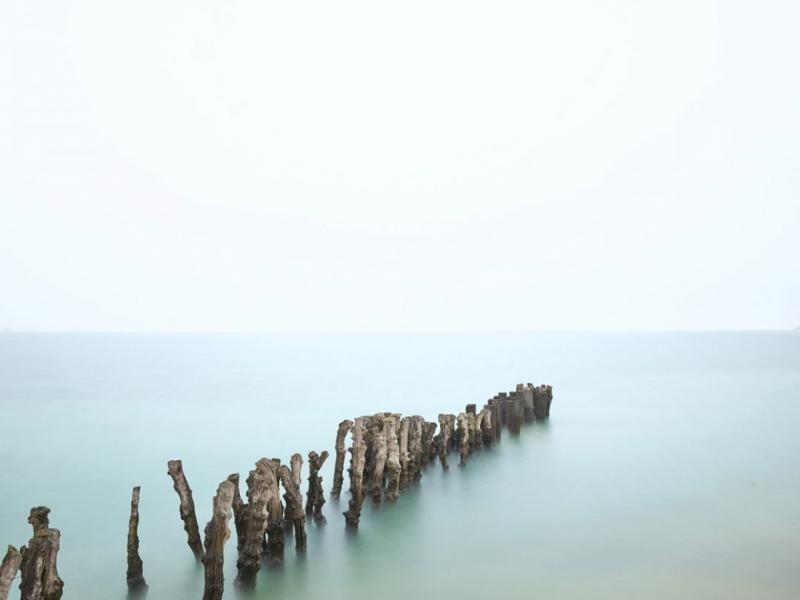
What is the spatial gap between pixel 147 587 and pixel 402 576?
2.53 metres

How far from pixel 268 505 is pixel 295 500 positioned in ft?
1.16

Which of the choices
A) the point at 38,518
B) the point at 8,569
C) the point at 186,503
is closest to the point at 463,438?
the point at 186,503

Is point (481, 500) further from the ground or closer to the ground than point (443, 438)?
closer to the ground

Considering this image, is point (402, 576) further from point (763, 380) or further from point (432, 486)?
point (763, 380)

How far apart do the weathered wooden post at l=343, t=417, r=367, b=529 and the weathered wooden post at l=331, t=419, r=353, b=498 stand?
6.9 inches

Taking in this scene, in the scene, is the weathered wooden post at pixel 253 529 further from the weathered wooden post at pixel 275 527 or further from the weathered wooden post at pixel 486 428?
the weathered wooden post at pixel 486 428

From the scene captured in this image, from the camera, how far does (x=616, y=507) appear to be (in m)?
9.23

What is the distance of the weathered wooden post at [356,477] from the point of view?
795cm

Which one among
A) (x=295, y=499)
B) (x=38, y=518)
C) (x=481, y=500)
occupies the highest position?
(x=38, y=518)


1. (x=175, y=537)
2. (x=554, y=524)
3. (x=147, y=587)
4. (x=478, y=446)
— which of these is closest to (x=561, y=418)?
(x=478, y=446)

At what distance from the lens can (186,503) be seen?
251 inches

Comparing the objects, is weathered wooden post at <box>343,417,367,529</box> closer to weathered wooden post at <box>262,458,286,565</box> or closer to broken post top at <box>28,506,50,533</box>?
weathered wooden post at <box>262,458,286,565</box>

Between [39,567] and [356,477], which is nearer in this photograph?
[39,567]

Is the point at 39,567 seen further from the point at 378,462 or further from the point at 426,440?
the point at 426,440
